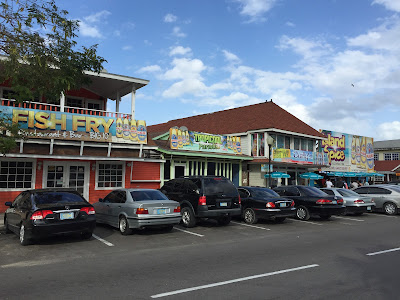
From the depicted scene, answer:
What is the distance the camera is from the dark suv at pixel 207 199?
36.5 ft

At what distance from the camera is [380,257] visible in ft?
24.1

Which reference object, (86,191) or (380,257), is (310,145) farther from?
(380,257)

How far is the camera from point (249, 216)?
12.8 meters

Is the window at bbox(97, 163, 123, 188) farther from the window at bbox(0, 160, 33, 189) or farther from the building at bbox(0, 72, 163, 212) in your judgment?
the window at bbox(0, 160, 33, 189)

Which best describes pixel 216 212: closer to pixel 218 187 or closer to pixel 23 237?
pixel 218 187

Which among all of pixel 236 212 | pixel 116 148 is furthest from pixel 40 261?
pixel 116 148

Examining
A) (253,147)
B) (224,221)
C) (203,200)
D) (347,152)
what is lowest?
(224,221)

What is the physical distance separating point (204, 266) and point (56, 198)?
4.71m

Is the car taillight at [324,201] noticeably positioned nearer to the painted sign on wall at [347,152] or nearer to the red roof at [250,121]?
the red roof at [250,121]

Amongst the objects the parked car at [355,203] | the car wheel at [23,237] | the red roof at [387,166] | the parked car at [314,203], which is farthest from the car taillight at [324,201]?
the red roof at [387,166]

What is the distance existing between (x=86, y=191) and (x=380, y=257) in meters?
13.3

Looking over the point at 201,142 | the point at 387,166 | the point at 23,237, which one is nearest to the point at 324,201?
the point at 201,142

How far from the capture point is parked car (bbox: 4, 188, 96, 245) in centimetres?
812

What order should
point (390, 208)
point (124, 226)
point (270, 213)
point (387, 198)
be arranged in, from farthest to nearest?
point (387, 198), point (390, 208), point (270, 213), point (124, 226)
